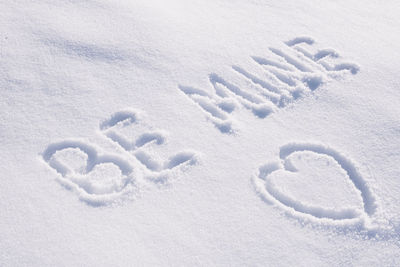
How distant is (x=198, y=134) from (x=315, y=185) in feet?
1.33

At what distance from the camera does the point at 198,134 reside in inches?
63.1

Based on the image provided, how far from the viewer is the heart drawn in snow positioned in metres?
1.42

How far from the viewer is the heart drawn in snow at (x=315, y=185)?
56.1 inches

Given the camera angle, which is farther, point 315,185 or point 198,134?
point 198,134

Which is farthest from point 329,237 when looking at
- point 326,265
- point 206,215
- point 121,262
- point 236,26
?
point 236,26

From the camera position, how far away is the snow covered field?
1.33 metres

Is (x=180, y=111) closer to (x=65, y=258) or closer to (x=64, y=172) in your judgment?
(x=64, y=172)

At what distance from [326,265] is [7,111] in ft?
3.63

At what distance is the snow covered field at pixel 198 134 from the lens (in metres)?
1.33

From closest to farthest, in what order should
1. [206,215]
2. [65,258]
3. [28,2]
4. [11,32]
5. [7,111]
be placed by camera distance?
1. [65,258]
2. [206,215]
3. [7,111]
4. [11,32]
5. [28,2]

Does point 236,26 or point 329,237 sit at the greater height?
point 236,26

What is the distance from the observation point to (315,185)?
4.91 feet

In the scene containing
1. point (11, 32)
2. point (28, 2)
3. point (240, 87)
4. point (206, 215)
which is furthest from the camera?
point (28, 2)

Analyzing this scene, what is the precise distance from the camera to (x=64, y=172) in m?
1.48
